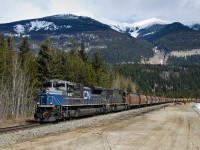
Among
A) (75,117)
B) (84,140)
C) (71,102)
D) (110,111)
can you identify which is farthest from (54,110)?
(110,111)

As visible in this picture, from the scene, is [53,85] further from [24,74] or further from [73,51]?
[73,51]

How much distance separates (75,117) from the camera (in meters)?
42.3

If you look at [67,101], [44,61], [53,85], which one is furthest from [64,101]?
[44,61]

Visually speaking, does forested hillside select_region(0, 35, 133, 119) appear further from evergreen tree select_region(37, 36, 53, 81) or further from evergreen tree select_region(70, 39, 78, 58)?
evergreen tree select_region(70, 39, 78, 58)

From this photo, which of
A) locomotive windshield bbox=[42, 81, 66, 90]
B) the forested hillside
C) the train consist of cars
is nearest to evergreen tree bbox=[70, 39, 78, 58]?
the forested hillside

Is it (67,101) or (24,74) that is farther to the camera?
(24,74)

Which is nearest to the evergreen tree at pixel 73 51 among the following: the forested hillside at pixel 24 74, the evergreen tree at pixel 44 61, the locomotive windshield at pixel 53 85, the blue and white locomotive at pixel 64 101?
the forested hillside at pixel 24 74

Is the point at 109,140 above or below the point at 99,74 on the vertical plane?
below

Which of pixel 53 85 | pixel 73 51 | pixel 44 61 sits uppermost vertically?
pixel 73 51

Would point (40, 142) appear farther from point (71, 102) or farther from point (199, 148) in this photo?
point (71, 102)

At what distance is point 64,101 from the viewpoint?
3769 cm

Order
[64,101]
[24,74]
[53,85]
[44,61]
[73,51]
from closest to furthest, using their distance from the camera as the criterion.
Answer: [53,85], [64,101], [24,74], [44,61], [73,51]

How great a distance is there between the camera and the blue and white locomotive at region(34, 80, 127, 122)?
3544 centimetres

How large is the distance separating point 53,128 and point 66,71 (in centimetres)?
4541
